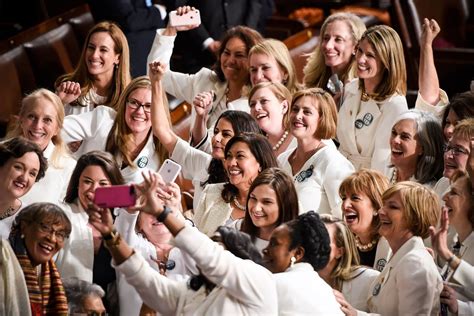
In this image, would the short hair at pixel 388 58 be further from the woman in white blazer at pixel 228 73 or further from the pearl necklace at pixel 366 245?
the pearl necklace at pixel 366 245

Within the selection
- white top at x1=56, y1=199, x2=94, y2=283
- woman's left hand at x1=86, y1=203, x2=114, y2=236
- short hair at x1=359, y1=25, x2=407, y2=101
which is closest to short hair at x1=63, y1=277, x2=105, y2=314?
white top at x1=56, y1=199, x2=94, y2=283

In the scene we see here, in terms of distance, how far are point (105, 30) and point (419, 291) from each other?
253 centimetres

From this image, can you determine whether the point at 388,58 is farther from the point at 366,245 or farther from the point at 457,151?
the point at 366,245

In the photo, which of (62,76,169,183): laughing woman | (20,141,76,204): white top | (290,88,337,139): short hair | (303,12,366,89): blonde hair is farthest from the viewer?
(303,12,366,89): blonde hair

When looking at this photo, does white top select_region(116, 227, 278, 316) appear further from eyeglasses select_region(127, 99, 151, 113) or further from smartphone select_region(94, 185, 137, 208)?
eyeglasses select_region(127, 99, 151, 113)

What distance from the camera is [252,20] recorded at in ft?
27.1

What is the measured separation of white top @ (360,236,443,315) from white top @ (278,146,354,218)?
0.87 metres

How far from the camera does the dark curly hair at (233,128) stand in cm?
605

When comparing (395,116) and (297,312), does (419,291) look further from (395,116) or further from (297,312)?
(395,116)

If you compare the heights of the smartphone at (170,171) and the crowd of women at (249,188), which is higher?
the smartphone at (170,171)

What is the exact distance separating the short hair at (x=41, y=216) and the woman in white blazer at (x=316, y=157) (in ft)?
4.38

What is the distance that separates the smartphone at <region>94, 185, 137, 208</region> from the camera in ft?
14.7

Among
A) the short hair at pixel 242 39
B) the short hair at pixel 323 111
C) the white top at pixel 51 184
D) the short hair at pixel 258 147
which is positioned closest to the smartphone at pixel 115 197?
the short hair at pixel 258 147

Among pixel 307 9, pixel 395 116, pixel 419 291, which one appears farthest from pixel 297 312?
pixel 307 9
